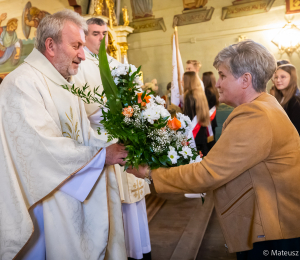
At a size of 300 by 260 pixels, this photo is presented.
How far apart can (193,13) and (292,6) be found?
265cm

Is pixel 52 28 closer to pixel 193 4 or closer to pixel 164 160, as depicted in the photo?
pixel 164 160

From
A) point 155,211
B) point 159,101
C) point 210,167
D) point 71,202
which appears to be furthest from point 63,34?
point 155,211

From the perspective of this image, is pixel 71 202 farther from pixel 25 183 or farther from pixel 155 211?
pixel 155 211

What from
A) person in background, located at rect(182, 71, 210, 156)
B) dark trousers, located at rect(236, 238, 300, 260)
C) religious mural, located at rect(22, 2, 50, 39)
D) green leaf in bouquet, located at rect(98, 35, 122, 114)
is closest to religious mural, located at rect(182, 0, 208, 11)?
person in background, located at rect(182, 71, 210, 156)

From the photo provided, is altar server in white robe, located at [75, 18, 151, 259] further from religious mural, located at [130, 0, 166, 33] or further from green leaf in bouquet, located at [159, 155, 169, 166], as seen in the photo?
religious mural, located at [130, 0, 166, 33]

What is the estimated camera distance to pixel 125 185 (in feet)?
8.59

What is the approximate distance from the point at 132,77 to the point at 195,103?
3290 millimetres

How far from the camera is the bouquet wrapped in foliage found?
1.62 meters

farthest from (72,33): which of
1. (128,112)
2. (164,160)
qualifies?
(164,160)

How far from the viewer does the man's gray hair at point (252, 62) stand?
1.51 m

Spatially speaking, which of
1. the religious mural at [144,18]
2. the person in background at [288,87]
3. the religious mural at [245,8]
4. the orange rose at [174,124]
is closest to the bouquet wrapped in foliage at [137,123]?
the orange rose at [174,124]

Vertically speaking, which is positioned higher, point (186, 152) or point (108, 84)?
point (108, 84)

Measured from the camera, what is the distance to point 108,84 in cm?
163

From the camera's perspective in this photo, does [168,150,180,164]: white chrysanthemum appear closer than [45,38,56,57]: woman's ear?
Yes
